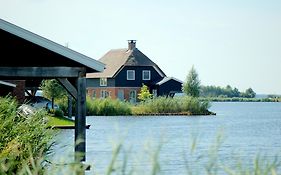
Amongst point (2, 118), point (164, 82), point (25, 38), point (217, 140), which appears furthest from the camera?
point (164, 82)

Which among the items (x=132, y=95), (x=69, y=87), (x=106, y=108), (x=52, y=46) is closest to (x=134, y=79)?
(x=132, y=95)

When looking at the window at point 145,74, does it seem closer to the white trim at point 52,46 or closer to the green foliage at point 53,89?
the green foliage at point 53,89

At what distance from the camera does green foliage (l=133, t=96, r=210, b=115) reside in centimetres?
5253

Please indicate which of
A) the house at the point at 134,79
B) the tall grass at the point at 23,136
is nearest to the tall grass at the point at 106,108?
the house at the point at 134,79

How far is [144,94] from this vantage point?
5975cm

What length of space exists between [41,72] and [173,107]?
38763 millimetres

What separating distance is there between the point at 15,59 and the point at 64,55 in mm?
1088

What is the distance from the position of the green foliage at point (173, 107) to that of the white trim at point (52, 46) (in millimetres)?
37908

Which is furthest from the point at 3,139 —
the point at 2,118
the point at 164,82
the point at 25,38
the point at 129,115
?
the point at 164,82

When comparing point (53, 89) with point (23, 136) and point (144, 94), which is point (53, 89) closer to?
point (144, 94)

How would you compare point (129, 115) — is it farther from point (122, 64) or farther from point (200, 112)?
point (122, 64)

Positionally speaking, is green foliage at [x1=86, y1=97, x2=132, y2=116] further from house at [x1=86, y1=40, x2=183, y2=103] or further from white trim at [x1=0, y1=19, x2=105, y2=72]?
white trim at [x1=0, y1=19, x2=105, y2=72]

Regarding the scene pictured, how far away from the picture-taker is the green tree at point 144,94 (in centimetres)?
5946

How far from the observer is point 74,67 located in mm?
14352
